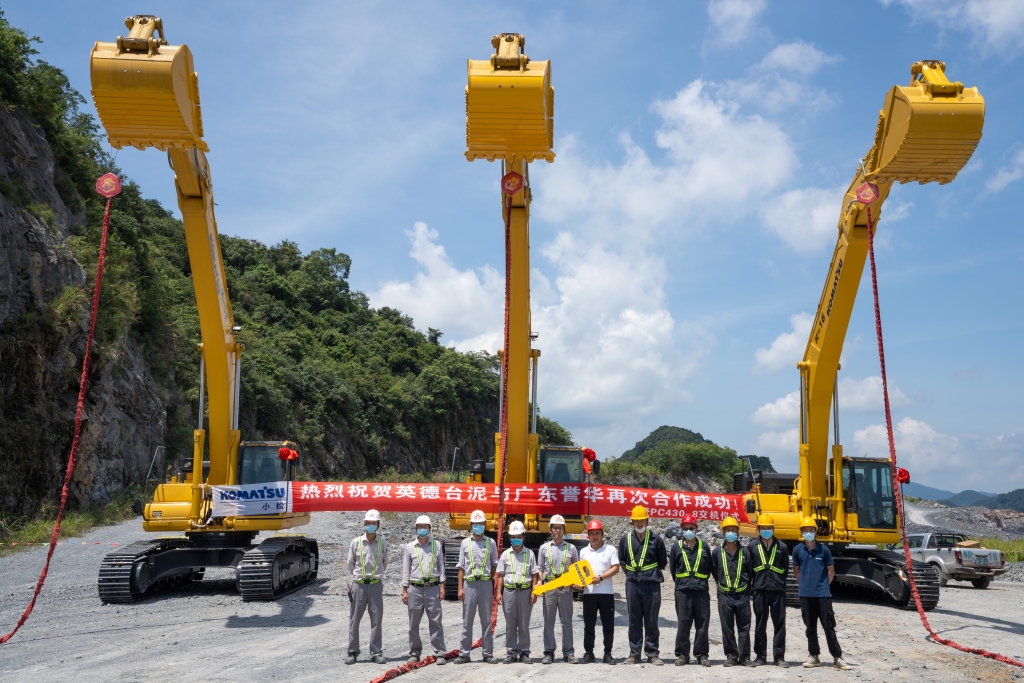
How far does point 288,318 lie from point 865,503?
144 feet

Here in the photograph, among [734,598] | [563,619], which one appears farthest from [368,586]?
[734,598]

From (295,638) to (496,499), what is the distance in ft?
13.8

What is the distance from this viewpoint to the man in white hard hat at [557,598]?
9.15 meters

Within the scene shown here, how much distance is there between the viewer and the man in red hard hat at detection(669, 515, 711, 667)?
362 inches

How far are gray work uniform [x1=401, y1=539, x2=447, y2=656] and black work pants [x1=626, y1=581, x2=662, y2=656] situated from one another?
86.8 inches

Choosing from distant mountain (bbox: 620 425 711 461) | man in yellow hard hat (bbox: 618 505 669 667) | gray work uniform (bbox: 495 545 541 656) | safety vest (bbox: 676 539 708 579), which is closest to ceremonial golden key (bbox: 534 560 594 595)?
gray work uniform (bbox: 495 545 541 656)

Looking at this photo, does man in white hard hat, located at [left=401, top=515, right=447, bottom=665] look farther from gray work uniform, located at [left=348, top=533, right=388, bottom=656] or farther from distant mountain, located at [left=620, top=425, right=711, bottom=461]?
distant mountain, located at [left=620, top=425, right=711, bottom=461]

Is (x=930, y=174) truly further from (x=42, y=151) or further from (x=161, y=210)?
(x=161, y=210)

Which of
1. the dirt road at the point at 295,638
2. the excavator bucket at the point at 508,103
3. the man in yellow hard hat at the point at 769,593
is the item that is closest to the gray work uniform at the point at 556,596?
the dirt road at the point at 295,638

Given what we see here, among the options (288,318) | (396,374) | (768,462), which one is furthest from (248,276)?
(768,462)

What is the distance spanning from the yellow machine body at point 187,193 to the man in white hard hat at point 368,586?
16.5ft

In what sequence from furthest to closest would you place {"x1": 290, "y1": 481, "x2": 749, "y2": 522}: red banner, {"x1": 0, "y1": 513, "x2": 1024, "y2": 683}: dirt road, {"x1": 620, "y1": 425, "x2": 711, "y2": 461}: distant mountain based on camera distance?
1. {"x1": 620, "y1": 425, "x2": 711, "y2": 461}: distant mountain
2. {"x1": 290, "y1": 481, "x2": 749, "y2": 522}: red banner
3. {"x1": 0, "y1": 513, "x2": 1024, "y2": 683}: dirt road

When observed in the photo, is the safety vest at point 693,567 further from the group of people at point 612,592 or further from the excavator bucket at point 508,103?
the excavator bucket at point 508,103

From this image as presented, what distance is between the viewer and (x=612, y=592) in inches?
363
